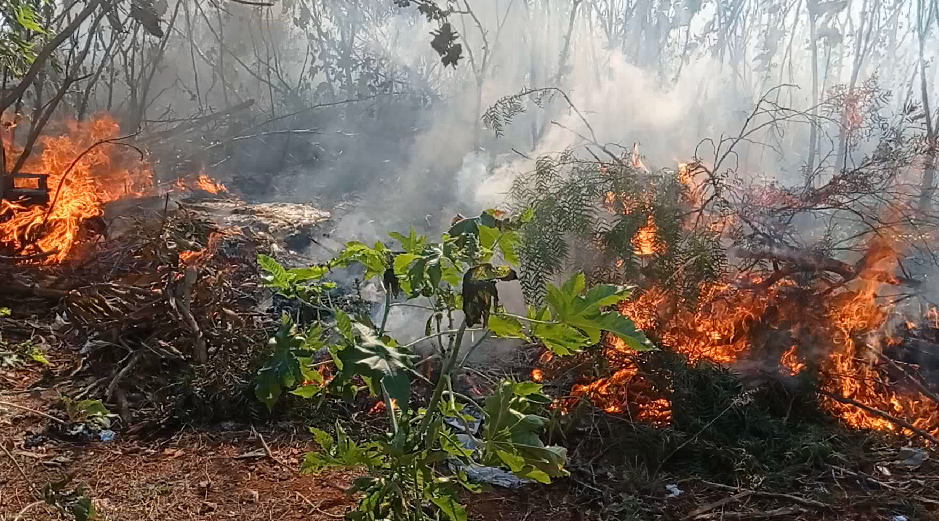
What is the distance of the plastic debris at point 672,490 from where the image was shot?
227 cm

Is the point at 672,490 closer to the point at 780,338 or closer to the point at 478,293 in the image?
the point at 780,338

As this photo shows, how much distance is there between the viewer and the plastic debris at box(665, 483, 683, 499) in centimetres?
227

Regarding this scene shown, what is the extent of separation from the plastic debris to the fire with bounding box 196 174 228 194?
7027 millimetres

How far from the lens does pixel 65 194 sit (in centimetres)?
473

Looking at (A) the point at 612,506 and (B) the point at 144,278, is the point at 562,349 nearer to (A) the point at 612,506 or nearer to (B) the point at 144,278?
(A) the point at 612,506

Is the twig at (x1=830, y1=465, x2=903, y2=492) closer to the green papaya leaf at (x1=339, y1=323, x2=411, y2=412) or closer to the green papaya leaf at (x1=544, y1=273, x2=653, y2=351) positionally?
the green papaya leaf at (x1=544, y1=273, x2=653, y2=351)

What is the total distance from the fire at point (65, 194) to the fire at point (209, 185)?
0.82 metres

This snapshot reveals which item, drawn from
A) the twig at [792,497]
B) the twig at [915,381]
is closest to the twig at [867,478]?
the twig at [792,497]

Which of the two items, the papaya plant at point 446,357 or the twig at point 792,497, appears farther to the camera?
the twig at point 792,497

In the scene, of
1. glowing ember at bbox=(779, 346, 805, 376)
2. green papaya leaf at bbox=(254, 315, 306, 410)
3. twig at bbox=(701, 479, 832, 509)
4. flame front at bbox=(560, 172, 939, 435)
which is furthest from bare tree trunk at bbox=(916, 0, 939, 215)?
green papaya leaf at bbox=(254, 315, 306, 410)

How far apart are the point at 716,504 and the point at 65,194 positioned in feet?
16.5

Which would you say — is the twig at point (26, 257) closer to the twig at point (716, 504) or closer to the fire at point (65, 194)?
the fire at point (65, 194)

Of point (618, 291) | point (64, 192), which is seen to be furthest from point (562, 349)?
point (64, 192)

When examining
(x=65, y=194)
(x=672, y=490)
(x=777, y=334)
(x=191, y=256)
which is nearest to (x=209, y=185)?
(x=65, y=194)
